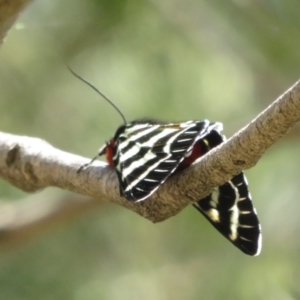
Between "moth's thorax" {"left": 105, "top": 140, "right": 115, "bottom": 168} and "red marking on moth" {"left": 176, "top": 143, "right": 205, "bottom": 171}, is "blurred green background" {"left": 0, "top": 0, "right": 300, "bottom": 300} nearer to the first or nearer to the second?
"moth's thorax" {"left": 105, "top": 140, "right": 115, "bottom": 168}

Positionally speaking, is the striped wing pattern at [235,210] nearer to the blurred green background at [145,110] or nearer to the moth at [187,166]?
the moth at [187,166]

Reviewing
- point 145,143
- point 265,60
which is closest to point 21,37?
point 265,60

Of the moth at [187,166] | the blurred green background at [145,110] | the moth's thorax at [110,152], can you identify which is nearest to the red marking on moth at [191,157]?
the moth at [187,166]

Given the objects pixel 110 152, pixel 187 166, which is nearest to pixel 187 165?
pixel 187 166

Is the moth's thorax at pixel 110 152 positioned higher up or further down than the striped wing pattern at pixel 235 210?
further down

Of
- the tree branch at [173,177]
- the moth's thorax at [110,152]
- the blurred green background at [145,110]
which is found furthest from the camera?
the blurred green background at [145,110]

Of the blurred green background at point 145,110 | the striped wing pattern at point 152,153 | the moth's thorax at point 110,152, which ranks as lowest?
the blurred green background at point 145,110

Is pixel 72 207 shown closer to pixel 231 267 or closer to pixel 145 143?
pixel 231 267

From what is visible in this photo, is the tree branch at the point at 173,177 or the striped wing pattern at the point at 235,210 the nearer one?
the tree branch at the point at 173,177
